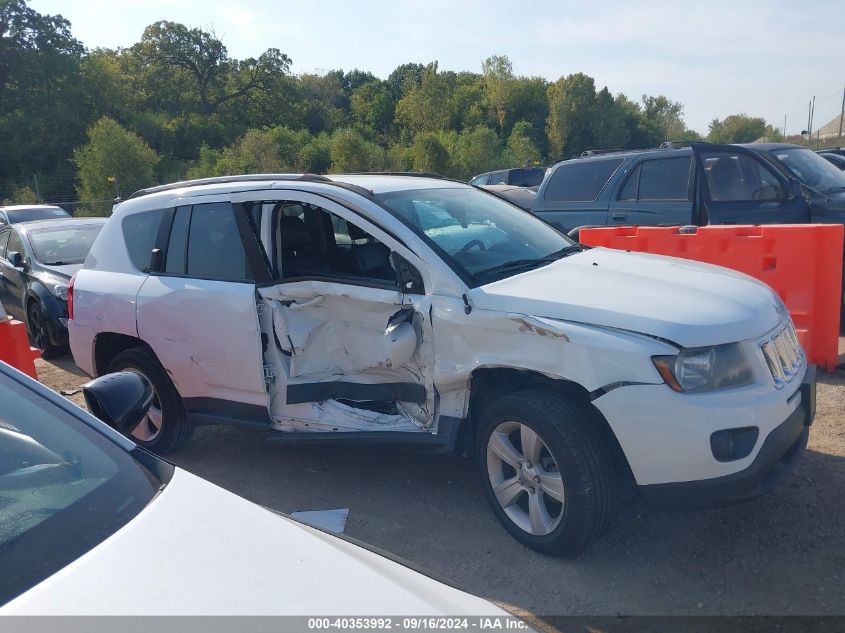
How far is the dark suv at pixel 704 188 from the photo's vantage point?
755cm

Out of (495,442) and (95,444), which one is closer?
(95,444)

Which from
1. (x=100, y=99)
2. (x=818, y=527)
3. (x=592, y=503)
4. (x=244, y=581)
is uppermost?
(x=100, y=99)

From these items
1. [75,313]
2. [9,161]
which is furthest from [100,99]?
[75,313]

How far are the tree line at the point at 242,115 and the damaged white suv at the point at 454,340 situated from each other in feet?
86.1

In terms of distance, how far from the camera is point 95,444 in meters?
2.28

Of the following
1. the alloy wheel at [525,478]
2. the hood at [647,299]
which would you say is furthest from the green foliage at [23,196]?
the alloy wheel at [525,478]

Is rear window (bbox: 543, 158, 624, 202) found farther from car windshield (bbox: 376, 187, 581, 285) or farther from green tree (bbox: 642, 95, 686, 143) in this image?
green tree (bbox: 642, 95, 686, 143)

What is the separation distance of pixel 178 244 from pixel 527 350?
2.74 metres

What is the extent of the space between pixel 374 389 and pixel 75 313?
266 cm

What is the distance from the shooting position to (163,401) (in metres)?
5.21

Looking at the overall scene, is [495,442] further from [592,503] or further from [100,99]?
[100,99]

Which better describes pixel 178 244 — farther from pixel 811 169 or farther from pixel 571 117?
pixel 571 117

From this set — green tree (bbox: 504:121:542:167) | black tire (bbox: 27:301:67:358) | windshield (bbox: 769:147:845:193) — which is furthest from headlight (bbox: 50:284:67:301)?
green tree (bbox: 504:121:542:167)

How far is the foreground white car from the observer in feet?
5.28
